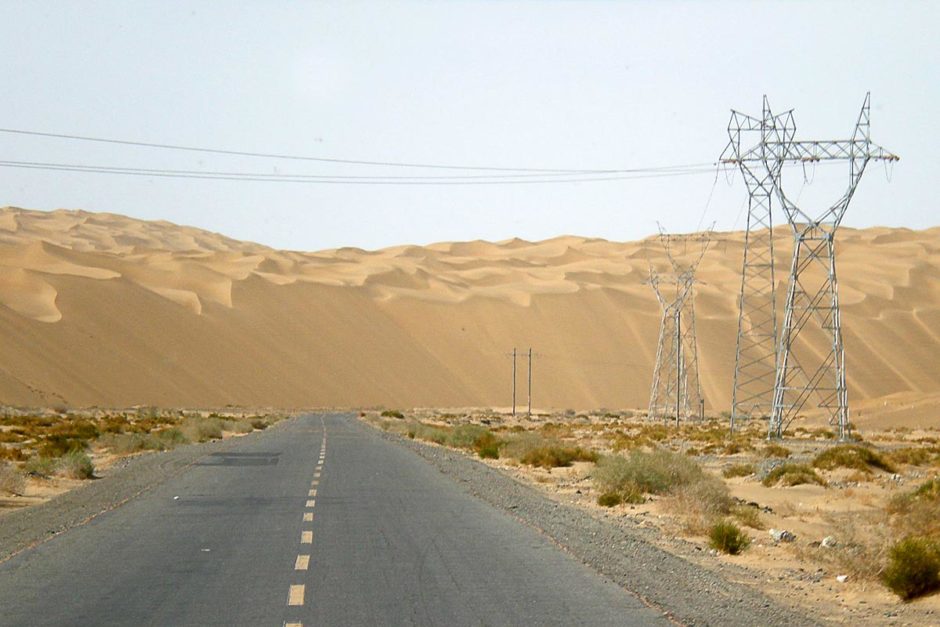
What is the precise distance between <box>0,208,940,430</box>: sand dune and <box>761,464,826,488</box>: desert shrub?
53111 mm

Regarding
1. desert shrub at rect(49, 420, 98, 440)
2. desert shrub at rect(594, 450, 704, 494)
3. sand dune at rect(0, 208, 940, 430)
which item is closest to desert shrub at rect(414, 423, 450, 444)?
desert shrub at rect(49, 420, 98, 440)

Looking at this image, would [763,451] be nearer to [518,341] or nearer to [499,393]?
[499,393]

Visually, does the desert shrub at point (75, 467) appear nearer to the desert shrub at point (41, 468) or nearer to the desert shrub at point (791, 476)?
the desert shrub at point (41, 468)

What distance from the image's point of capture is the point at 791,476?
80.3ft

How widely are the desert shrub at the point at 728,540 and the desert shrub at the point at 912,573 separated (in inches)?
114

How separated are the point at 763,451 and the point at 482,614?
92.4 feet

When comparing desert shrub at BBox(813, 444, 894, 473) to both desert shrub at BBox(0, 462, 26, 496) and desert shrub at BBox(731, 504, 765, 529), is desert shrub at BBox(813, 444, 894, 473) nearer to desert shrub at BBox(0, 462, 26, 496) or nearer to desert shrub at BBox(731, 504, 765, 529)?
desert shrub at BBox(731, 504, 765, 529)

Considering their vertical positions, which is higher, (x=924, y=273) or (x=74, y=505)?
(x=924, y=273)

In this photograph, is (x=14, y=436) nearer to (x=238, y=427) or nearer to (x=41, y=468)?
(x=238, y=427)

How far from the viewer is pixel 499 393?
118 m

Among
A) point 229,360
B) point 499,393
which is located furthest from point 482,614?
point 499,393

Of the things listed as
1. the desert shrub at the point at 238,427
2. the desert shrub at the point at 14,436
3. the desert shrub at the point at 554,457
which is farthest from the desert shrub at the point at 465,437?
the desert shrub at the point at 14,436

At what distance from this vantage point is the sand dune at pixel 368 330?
313 feet

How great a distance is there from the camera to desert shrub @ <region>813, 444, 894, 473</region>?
28.0 m
